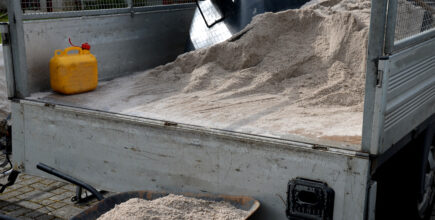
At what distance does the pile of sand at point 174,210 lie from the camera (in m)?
2.35

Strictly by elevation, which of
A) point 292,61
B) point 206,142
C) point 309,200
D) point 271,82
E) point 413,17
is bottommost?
point 309,200

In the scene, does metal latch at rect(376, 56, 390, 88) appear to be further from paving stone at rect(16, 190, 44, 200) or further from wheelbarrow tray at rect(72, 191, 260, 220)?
paving stone at rect(16, 190, 44, 200)

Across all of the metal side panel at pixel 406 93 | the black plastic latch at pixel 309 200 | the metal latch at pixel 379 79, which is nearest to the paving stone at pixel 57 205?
the black plastic latch at pixel 309 200

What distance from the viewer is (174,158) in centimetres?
263

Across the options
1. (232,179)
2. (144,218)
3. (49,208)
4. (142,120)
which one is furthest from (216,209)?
(49,208)

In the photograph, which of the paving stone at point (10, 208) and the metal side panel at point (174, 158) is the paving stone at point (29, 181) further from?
the metal side panel at point (174, 158)

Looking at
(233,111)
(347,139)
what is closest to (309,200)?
(347,139)

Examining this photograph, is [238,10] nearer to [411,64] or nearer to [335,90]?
[335,90]

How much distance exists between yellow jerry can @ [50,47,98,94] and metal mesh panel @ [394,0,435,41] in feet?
6.89

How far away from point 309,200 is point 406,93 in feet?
2.42

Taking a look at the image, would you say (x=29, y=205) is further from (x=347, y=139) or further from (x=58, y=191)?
(x=347, y=139)

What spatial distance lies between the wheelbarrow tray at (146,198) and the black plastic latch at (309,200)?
0.16 meters

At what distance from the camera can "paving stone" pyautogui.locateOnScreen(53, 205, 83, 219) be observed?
3911 millimetres

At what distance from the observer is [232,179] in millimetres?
2488
